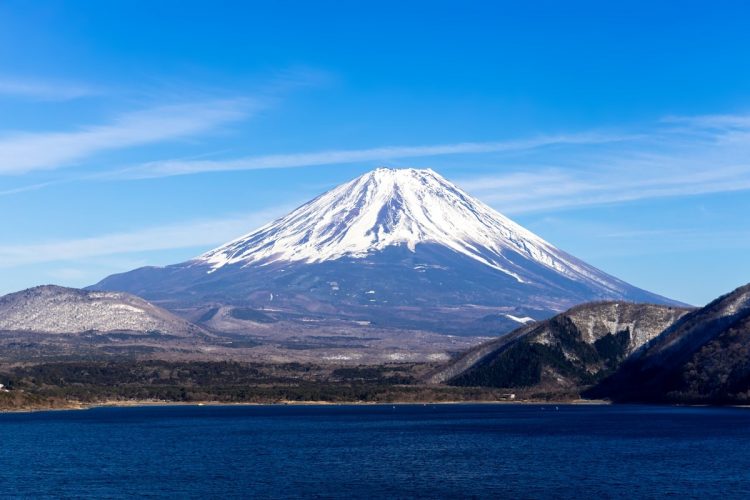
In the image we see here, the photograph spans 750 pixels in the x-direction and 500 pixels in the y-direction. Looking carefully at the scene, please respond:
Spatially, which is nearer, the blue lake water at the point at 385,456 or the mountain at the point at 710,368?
the blue lake water at the point at 385,456

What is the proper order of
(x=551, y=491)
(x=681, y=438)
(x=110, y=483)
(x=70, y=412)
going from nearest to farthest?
(x=551, y=491), (x=110, y=483), (x=681, y=438), (x=70, y=412)

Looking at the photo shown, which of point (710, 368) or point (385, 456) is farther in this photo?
point (710, 368)

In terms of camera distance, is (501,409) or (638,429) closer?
(638,429)

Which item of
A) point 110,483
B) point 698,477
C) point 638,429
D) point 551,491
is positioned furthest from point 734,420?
point 110,483

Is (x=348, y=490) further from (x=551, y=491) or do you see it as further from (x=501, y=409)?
(x=501, y=409)

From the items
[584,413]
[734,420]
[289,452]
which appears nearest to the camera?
[289,452]

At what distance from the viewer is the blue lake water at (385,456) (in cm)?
8250

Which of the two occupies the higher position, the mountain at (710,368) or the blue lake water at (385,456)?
the mountain at (710,368)

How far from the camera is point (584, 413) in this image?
17225cm

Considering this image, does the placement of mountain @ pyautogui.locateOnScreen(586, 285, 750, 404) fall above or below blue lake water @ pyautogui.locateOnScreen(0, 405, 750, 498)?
above

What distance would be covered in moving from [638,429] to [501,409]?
189ft

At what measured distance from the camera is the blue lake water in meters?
82.5

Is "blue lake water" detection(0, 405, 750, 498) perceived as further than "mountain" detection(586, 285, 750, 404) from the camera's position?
No

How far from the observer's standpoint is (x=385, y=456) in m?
105
